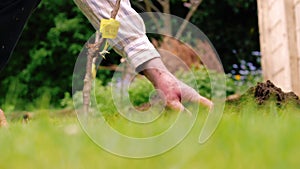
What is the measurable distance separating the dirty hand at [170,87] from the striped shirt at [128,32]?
0.12ft

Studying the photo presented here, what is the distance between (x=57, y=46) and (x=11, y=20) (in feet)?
18.8

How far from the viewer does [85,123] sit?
1.72 metres

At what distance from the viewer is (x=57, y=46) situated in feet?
27.1

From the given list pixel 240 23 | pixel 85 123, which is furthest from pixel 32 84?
pixel 85 123

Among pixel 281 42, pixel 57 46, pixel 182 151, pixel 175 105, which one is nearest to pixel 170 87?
pixel 175 105

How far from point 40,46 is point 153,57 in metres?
6.38

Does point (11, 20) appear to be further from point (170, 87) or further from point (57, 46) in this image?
point (57, 46)

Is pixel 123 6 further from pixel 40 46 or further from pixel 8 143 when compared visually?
pixel 40 46

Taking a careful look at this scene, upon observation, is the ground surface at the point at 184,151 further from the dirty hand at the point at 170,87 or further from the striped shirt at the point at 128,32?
the striped shirt at the point at 128,32

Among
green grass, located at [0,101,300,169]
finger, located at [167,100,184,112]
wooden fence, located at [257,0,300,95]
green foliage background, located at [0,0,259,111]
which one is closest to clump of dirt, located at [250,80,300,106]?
finger, located at [167,100,184,112]

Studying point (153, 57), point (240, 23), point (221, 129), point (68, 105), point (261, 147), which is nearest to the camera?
point (261, 147)

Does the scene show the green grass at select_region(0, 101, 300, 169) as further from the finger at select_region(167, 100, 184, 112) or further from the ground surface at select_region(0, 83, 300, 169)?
the finger at select_region(167, 100, 184, 112)

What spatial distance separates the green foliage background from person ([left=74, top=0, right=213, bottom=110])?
5.07 meters

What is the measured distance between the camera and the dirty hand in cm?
222
